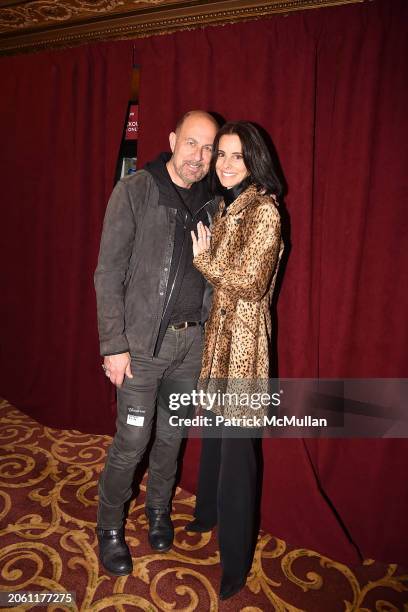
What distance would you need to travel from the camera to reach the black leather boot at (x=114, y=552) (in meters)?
1.76

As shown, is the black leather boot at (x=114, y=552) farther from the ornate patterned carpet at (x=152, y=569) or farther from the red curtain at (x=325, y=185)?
the red curtain at (x=325, y=185)

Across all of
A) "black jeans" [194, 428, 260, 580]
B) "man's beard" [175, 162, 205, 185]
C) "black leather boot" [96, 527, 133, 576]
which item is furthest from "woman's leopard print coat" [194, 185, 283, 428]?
"black leather boot" [96, 527, 133, 576]

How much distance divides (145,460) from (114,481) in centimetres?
103

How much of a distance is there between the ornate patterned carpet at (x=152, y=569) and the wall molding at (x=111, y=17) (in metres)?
2.85

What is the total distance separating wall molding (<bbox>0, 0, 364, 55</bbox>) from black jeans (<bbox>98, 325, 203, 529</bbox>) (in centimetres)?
178

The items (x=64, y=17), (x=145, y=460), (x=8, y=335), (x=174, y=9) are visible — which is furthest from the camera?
(x=8, y=335)

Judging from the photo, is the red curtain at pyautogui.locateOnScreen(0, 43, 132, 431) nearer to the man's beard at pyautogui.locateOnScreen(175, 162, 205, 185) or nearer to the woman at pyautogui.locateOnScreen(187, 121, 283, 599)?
the man's beard at pyautogui.locateOnScreen(175, 162, 205, 185)

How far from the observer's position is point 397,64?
185 cm

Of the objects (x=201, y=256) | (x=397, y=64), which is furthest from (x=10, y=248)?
(x=397, y=64)

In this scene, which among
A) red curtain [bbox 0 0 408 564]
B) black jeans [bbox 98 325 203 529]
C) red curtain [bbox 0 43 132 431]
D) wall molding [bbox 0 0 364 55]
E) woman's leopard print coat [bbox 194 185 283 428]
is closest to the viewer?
woman's leopard print coat [bbox 194 185 283 428]

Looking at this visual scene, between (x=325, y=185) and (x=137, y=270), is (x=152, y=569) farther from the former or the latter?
(x=325, y=185)

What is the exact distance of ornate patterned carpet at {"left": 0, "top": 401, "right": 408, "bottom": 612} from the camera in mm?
1677

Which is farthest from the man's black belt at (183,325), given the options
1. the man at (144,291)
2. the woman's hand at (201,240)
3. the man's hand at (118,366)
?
the woman's hand at (201,240)

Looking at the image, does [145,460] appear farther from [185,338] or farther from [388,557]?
[388,557]
